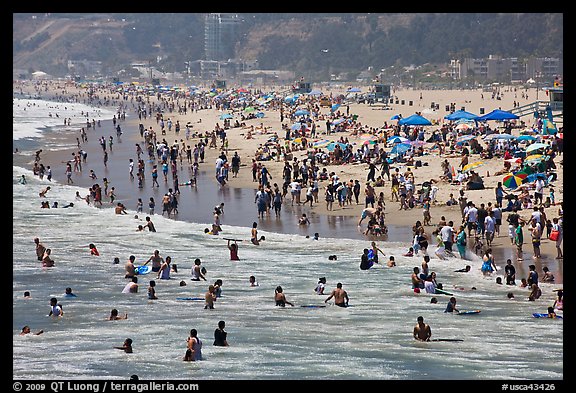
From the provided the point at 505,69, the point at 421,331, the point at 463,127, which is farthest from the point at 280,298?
the point at 505,69

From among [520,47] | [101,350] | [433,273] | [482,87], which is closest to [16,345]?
[101,350]

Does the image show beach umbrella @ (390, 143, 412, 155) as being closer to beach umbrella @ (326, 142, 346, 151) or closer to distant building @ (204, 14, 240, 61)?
beach umbrella @ (326, 142, 346, 151)

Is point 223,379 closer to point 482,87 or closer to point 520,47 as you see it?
point 482,87

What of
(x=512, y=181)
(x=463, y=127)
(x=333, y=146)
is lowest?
(x=512, y=181)

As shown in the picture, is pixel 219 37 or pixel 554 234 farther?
pixel 219 37

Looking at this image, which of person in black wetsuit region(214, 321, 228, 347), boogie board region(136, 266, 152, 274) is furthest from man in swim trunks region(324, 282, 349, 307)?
boogie board region(136, 266, 152, 274)

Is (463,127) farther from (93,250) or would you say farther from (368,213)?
(93,250)
